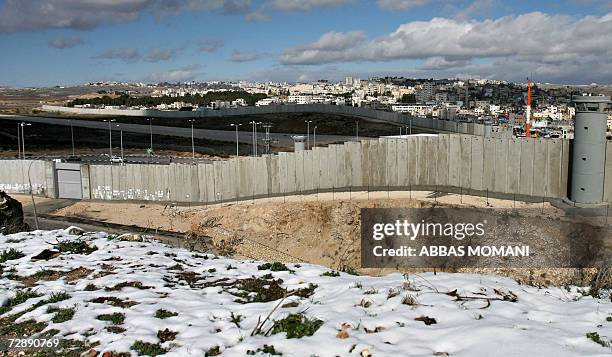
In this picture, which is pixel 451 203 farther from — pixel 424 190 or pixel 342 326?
pixel 342 326

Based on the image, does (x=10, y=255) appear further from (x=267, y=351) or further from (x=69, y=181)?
(x=69, y=181)

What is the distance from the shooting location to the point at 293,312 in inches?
402

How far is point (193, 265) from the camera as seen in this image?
1501 centimetres

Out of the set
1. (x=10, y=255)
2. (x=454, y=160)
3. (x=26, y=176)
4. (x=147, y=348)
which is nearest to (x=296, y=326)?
(x=147, y=348)

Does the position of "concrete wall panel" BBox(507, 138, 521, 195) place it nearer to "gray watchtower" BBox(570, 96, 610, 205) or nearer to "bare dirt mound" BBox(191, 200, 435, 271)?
"gray watchtower" BBox(570, 96, 610, 205)

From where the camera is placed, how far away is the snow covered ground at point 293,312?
8.48m

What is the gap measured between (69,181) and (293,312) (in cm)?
3543

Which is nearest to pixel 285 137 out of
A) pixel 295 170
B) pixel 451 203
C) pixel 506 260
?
pixel 295 170

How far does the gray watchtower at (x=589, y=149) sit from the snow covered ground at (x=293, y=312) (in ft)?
54.3

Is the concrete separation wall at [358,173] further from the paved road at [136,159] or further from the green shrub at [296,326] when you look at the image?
the green shrub at [296,326]

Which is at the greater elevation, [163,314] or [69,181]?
[163,314]

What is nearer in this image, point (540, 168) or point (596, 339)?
point (596, 339)

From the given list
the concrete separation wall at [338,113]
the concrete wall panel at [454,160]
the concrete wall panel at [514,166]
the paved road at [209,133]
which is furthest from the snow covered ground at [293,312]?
the paved road at [209,133]

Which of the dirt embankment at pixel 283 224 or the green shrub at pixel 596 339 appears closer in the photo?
the green shrub at pixel 596 339
